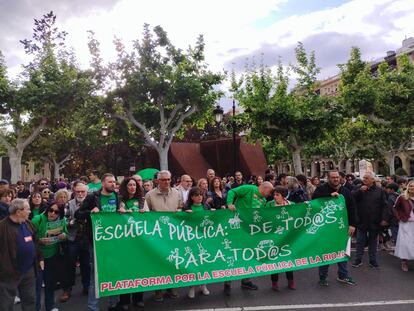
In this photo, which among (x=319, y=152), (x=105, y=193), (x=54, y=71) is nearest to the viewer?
(x=105, y=193)

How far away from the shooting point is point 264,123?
20.0 m

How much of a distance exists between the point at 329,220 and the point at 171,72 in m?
14.9

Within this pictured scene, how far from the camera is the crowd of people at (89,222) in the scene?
4.77 metres

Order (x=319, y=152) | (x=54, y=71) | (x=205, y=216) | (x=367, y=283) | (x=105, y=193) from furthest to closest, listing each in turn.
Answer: (x=319, y=152), (x=54, y=71), (x=367, y=283), (x=205, y=216), (x=105, y=193)

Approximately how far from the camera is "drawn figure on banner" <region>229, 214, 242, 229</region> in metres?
6.28

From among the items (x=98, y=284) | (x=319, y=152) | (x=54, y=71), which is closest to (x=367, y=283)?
(x=98, y=284)

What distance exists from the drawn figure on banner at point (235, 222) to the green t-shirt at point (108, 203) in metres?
1.80

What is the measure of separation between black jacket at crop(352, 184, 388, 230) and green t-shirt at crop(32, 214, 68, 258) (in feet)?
18.8

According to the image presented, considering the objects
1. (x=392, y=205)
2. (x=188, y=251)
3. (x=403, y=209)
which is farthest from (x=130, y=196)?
(x=392, y=205)

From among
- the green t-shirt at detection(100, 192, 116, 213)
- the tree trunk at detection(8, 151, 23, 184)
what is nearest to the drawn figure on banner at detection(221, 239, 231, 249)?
the green t-shirt at detection(100, 192, 116, 213)

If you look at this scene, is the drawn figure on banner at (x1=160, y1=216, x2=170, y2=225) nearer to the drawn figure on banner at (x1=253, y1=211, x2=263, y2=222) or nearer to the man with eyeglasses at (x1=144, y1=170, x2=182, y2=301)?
the man with eyeglasses at (x1=144, y1=170, x2=182, y2=301)

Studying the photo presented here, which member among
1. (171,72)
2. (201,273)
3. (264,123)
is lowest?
(201,273)

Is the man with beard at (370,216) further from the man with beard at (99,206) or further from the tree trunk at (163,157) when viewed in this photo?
the tree trunk at (163,157)

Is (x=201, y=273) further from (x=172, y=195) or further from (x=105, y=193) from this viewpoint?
(x=105, y=193)
